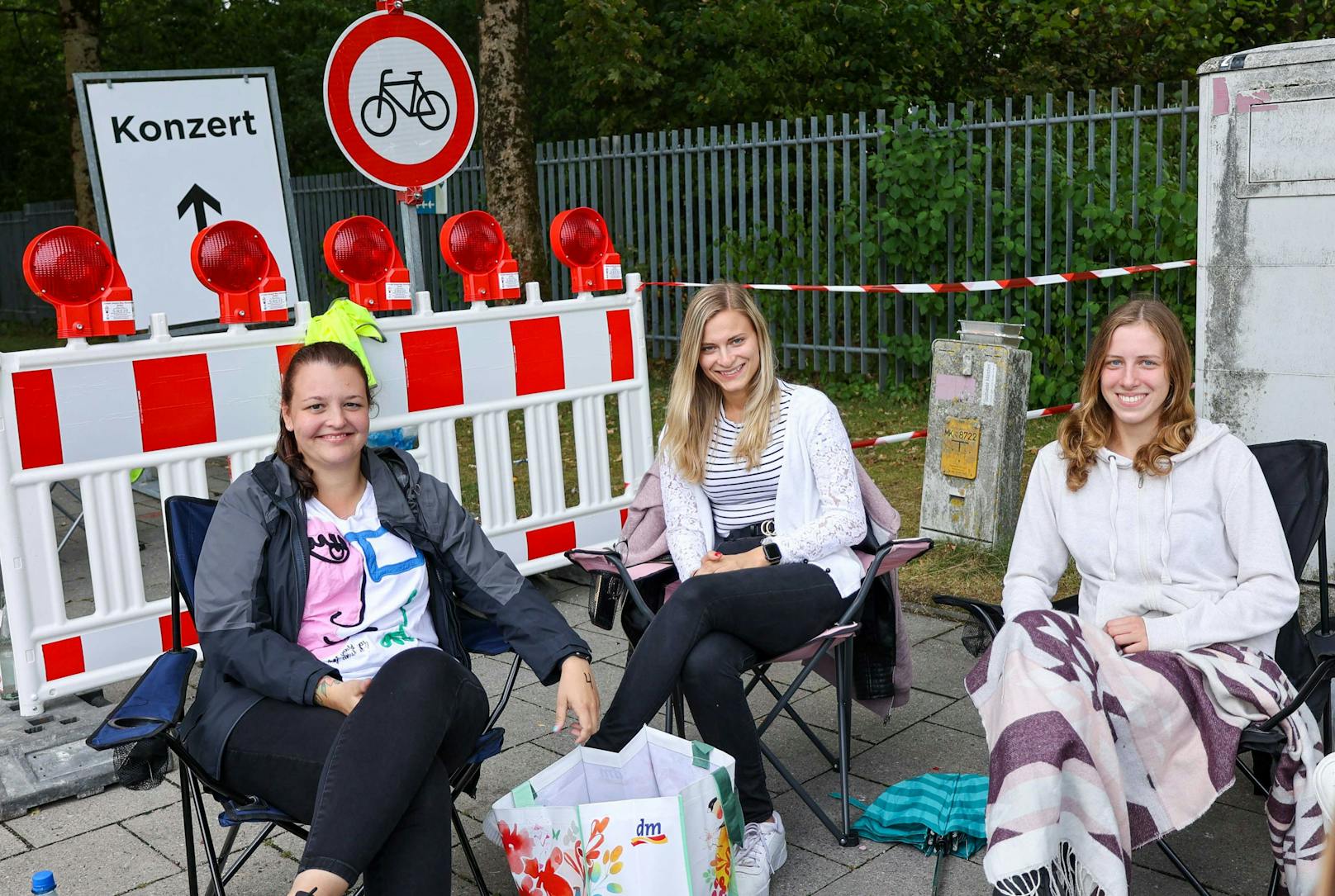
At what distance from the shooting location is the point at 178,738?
2936 millimetres

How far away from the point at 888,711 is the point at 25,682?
8.88 feet

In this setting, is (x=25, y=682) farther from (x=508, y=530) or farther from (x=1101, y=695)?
(x=1101, y=695)

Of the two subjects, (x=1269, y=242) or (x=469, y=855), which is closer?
(x=469, y=855)

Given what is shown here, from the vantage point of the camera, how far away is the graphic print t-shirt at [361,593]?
311cm

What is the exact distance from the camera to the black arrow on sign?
640 cm

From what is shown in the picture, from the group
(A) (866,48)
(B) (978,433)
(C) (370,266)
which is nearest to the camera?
(C) (370,266)

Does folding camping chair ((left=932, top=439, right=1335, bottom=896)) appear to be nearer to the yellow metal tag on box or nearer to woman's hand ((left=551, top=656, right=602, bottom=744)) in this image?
woman's hand ((left=551, top=656, right=602, bottom=744))

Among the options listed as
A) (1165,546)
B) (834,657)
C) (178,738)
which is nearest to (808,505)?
(834,657)

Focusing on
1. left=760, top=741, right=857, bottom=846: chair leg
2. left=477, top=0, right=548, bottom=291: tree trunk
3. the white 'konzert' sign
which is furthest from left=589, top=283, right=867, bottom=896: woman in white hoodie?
left=477, top=0, right=548, bottom=291: tree trunk

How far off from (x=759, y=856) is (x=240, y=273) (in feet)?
9.11

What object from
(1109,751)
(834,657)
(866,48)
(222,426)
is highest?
(866,48)

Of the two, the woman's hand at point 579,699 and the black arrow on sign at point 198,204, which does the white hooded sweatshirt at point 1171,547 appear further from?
the black arrow on sign at point 198,204

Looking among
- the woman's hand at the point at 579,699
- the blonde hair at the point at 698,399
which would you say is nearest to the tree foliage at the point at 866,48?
the blonde hair at the point at 698,399

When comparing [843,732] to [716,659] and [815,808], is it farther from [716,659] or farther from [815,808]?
[716,659]
